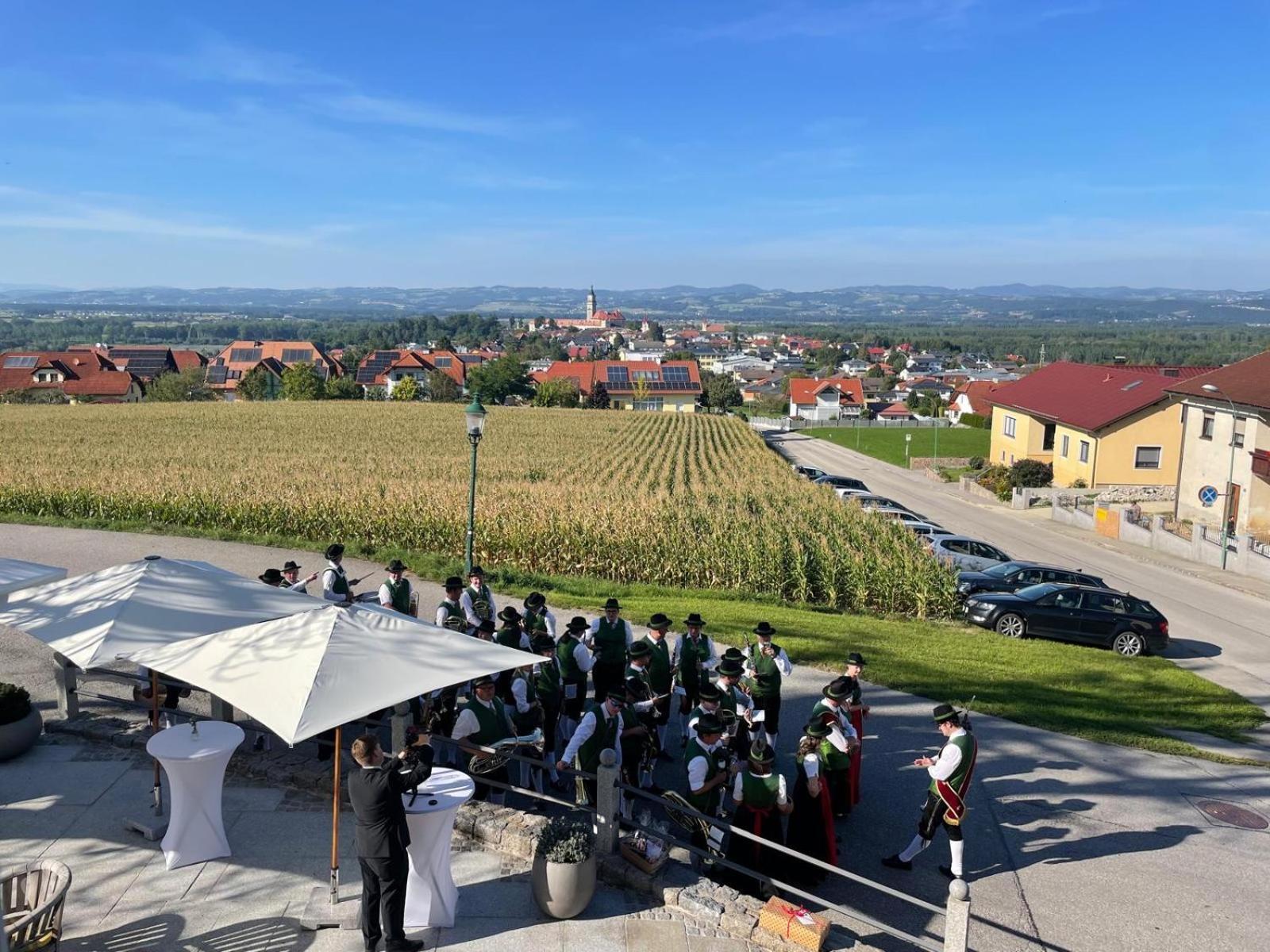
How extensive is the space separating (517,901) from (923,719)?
24.1 ft

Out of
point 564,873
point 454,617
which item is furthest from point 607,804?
point 454,617

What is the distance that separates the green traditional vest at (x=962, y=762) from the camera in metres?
8.19

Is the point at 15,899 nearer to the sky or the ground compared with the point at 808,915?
nearer to the sky

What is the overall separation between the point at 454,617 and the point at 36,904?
596cm

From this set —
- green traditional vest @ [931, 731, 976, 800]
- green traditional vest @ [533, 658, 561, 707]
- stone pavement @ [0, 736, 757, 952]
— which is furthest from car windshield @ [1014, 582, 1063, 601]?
stone pavement @ [0, 736, 757, 952]

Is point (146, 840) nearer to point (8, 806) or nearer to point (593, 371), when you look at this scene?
point (8, 806)

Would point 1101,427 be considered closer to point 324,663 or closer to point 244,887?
point 324,663

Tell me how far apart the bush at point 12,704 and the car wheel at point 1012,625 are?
17.8 meters

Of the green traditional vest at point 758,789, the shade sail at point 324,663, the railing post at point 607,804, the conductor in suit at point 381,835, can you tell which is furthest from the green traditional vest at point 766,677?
the conductor in suit at point 381,835

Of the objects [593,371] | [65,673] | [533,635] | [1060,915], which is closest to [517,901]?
[533,635]

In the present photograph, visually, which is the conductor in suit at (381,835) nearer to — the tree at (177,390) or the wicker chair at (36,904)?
the wicker chair at (36,904)

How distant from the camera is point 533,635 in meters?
10.6

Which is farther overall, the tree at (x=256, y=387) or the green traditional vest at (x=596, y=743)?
the tree at (x=256, y=387)

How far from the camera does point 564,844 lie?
7285 mm
